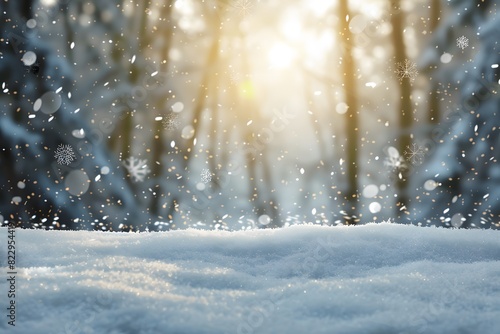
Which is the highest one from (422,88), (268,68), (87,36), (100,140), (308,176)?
(87,36)

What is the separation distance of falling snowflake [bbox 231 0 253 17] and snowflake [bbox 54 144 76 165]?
1733mm

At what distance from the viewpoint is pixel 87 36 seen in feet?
12.4

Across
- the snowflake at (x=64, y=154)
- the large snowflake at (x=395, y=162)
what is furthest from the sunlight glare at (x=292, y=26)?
the snowflake at (x=64, y=154)

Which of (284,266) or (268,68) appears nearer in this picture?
(284,266)

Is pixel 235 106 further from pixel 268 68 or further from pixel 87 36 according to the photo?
Answer: pixel 87 36

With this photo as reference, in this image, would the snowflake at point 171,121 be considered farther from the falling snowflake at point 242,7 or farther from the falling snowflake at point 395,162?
the falling snowflake at point 395,162

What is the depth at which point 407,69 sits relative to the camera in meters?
3.78

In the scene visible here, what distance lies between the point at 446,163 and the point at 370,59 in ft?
3.34

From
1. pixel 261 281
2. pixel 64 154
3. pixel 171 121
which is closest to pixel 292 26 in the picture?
pixel 171 121

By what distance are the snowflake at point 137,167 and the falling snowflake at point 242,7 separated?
140 centimetres

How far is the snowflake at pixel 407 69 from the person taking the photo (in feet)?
12.4

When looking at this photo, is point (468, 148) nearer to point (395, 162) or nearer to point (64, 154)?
point (395, 162)

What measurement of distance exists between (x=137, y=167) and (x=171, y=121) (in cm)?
48

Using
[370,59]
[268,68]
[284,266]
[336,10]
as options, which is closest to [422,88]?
[370,59]
